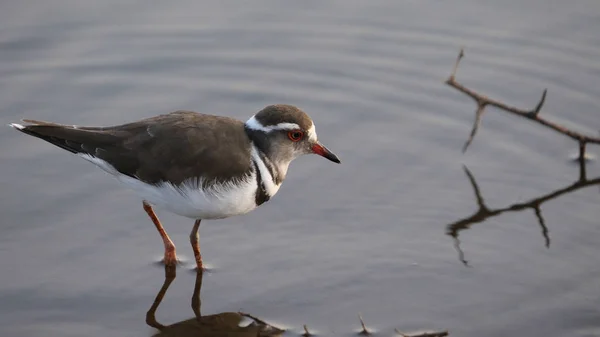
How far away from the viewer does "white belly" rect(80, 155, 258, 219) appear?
27.8 ft

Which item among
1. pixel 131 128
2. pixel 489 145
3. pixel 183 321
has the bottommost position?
pixel 183 321

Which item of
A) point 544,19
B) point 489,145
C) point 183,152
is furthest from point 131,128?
point 544,19

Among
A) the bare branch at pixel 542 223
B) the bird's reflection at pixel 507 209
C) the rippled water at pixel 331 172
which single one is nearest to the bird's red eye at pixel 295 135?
the rippled water at pixel 331 172

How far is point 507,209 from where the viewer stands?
32.0 feet

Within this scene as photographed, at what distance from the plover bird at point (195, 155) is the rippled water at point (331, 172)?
2.09ft

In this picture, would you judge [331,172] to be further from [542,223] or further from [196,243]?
[542,223]

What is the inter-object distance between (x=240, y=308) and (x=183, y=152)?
1.44 metres

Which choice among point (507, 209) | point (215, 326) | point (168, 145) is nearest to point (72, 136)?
point (168, 145)

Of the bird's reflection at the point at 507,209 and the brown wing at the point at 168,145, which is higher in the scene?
the brown wing at the point at 168,145

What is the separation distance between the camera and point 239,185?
8516 millimetres

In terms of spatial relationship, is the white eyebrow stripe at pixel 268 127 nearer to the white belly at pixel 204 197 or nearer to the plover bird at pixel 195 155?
the plover bird at pixel 195 155

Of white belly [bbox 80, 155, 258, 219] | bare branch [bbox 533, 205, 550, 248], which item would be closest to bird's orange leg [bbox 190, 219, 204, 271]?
white belly [bbox 80, 155, 258, 219]

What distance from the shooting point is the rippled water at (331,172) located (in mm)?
8359

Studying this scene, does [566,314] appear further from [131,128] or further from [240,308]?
[131,128]
